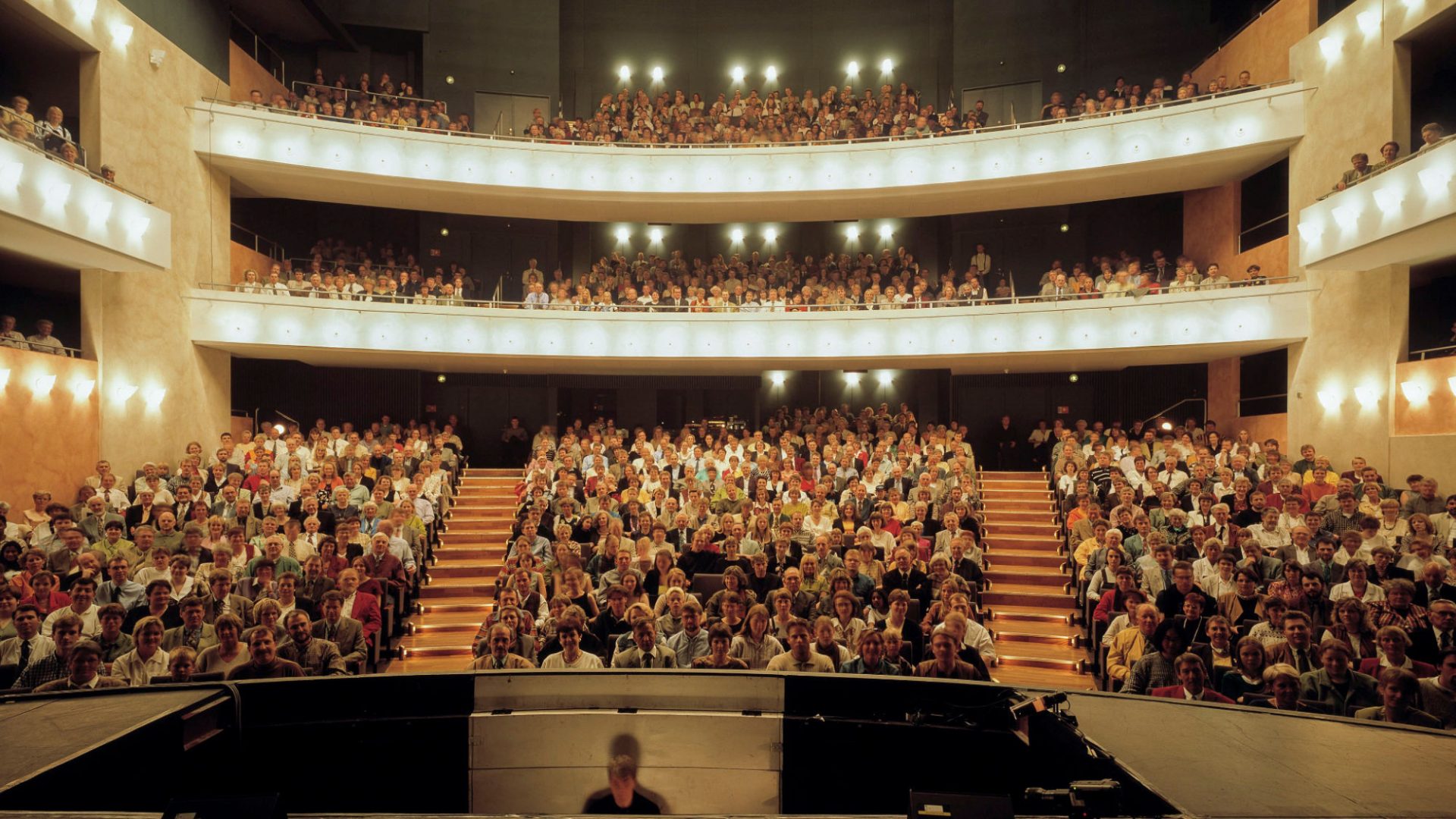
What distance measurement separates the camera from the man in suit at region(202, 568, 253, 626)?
17.6 feet

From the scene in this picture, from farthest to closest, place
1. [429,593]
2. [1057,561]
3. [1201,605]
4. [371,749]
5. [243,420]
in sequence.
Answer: [243,420], [1057,561], [429,593], [1201,605], [371,749]

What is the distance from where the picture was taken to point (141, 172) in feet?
34.0

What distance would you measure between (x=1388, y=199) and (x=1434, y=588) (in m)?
4.88

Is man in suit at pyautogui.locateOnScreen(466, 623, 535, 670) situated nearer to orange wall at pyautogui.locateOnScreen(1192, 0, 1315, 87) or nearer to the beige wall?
the beige wall

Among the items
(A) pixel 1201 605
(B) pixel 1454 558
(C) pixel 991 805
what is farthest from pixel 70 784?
(B) pixel 1454 558

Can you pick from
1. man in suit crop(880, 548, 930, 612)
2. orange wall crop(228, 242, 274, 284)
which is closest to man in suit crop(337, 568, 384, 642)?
man in suit crop(880, 548, 930, 612)

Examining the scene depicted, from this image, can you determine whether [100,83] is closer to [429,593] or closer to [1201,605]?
[429,593]

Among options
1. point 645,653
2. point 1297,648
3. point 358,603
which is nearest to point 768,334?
point 358,603

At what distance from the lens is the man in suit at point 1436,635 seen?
4.67 m

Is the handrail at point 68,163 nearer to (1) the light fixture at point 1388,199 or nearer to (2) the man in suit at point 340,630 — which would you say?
(2) the man in suit at point 340,630

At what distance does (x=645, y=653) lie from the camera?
457 centimetres

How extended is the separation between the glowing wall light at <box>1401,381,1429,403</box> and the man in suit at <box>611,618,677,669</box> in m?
9.10

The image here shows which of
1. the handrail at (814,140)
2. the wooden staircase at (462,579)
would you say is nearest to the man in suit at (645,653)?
the wooden staircase at (462,579)

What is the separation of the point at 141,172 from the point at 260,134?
6.04 ft
